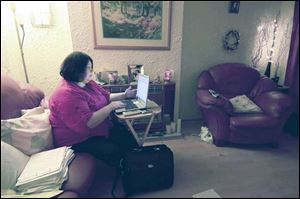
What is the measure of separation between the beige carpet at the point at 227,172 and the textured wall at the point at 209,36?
77 cm

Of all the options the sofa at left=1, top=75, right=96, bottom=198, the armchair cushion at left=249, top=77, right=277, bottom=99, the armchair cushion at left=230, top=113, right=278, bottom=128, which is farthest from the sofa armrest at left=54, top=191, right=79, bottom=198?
the armchair cushion at left=249, top=77, right=277, bottom=99

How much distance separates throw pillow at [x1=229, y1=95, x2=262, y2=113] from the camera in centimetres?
190

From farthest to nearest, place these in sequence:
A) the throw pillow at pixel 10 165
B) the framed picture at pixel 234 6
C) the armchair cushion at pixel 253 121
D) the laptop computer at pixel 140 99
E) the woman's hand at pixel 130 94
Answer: the framed picture at pixel 234 6
the armchair cushion at pixel 253 121
the woman's hand at pixel 130 94
the laptop computer at pixel 140 99
the throw pillow at pixel 10 165

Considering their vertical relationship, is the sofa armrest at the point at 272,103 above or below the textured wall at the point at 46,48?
below

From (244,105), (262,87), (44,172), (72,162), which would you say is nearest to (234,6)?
(262,87)

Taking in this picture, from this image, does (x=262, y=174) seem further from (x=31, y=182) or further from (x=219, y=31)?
(x=219, y=31)

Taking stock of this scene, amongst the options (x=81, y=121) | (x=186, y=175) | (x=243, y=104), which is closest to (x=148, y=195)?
(x=186, y=175)

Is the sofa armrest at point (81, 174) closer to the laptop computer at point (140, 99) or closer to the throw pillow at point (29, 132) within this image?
the throw pillow at point (29, 132)

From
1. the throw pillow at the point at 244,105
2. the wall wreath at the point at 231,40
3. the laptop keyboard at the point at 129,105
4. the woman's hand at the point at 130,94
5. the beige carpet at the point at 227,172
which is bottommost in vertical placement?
the beige carpet at the point at 227,172

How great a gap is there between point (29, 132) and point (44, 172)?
10.2 inches

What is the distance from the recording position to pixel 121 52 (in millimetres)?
1961

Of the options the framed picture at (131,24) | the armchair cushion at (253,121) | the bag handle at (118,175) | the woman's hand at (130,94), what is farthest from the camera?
the framed picture at (131,24)

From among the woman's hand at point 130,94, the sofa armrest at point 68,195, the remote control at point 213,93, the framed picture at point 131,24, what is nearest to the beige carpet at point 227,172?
the sofa armrest at point 68,195

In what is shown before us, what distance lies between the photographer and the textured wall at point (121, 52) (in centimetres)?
178
